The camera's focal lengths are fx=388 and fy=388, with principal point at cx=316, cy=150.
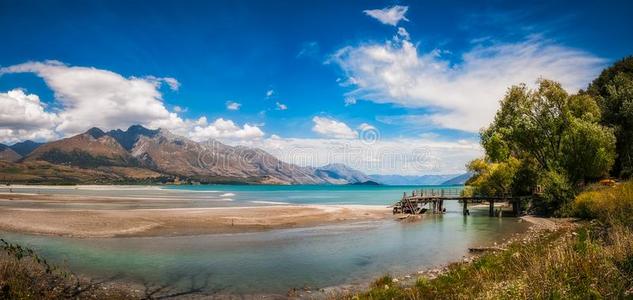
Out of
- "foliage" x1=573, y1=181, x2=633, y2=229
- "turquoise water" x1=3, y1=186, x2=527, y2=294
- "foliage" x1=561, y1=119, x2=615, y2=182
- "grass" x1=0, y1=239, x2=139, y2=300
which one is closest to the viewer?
"grass" x1=0, y1=239, x2=139, y2=300

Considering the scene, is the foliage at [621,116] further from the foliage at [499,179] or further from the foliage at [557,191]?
the foliage at [499,179]

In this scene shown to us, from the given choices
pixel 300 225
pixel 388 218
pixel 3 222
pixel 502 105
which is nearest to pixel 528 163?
pixel 502 105

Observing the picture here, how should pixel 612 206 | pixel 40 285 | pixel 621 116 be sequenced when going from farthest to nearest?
pixel 621 116 < pixel 612 206 < pixel 40 285

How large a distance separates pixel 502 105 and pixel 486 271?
173ft

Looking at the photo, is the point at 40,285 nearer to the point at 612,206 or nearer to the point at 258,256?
the point at 258,256

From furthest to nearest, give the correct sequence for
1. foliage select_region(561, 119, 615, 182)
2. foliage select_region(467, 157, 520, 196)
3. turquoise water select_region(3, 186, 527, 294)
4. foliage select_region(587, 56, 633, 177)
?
foliage select_region(467, 157, 520, 196)
foliage select_region(587, 56, 633, 177)
foliage select_region(561, 119, 615, 182)
turquoise water select_region(3, 186, 527, 294)

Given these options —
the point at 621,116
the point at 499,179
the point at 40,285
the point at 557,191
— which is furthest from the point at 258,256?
the point at 499,179

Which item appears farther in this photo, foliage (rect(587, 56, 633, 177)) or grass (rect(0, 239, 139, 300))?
foliage (rect(587, 56, 633, 177))

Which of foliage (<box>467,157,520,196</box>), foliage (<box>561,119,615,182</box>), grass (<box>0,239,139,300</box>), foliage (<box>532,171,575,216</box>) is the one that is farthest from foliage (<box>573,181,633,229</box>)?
foliage (<box>467,157,520,196</box>)

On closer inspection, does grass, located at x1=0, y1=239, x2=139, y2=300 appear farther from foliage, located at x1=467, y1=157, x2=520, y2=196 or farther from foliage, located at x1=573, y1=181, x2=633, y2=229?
foliage, located at x1=467, y1=157, x2=520, y2=196

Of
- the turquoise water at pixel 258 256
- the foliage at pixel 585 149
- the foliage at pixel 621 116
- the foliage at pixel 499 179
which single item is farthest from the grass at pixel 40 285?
the foliage at pixel 499 179

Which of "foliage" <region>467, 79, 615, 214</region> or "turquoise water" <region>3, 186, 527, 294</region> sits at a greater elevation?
"foliage" <region>467, 79, 615, 214</region>

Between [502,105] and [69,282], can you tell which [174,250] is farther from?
[502,105]

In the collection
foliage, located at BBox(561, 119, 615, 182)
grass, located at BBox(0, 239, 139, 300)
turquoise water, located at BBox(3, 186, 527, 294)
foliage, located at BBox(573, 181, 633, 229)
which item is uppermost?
foliage, located at BBox(561, 119, 615, 182)
